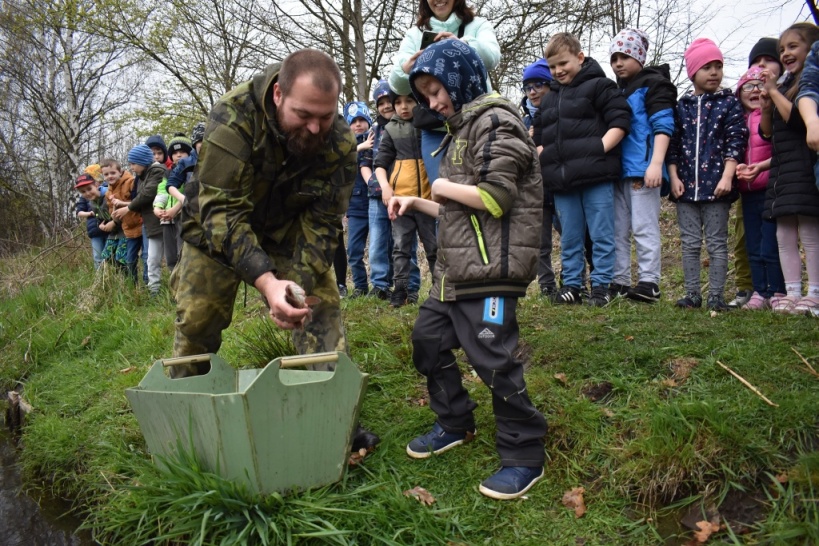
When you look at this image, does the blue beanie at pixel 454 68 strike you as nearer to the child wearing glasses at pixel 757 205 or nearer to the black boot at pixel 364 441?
the black boot at pixel 364 441

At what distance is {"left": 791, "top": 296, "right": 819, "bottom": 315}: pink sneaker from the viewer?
12.0ft

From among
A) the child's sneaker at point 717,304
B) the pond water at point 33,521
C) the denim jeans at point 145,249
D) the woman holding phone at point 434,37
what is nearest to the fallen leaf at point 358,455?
the pond water at point 33,521

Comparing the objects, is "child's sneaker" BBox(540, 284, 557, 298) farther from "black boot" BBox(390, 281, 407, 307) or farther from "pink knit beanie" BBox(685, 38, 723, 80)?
"pink knit beanie" BBox(685, 38, 723, 80)

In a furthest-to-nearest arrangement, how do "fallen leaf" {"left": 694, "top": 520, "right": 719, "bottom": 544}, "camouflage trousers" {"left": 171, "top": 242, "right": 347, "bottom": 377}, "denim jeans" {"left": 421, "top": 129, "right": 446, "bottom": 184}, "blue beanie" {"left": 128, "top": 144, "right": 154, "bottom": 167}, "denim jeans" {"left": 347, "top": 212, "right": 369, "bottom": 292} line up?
"blue beanie" {"left": 128, "top": 144, "right": 154, "bottom": 167}
"denim jeans" {"left": 347, "top": 212, "right": 369, "bottom": 292}
"denim jeans" {"left": 421, "top": 129, "right": 446, "bottom": 184}
"camouflage trousers" {"left": 171, "top": 242, "right": 347, "bottom": 377}
"fallen leaf" {"left": 694, "top": 520, "right": 719, "bottom": 544}

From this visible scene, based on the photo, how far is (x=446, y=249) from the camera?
251cm

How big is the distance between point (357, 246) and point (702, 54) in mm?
3347

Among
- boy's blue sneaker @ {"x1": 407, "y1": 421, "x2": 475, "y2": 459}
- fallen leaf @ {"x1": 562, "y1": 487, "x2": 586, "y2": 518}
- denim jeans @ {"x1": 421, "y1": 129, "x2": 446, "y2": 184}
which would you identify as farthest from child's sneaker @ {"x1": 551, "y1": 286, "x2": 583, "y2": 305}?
fallen leaf @ {"x1": 562, "y1": 487, "x2": 586, "y2": 518}

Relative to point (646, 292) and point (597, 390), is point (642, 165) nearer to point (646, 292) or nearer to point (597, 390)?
point (646, 292)

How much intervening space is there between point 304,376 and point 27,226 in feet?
52.8

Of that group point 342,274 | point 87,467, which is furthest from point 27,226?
point 87,467

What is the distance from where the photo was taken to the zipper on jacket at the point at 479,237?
237 centimetres

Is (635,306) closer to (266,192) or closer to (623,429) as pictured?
(623,429)

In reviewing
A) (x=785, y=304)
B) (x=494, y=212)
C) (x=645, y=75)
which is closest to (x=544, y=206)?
(x=645, y=75)

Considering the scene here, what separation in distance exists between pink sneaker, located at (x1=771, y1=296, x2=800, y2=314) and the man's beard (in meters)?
3.11
